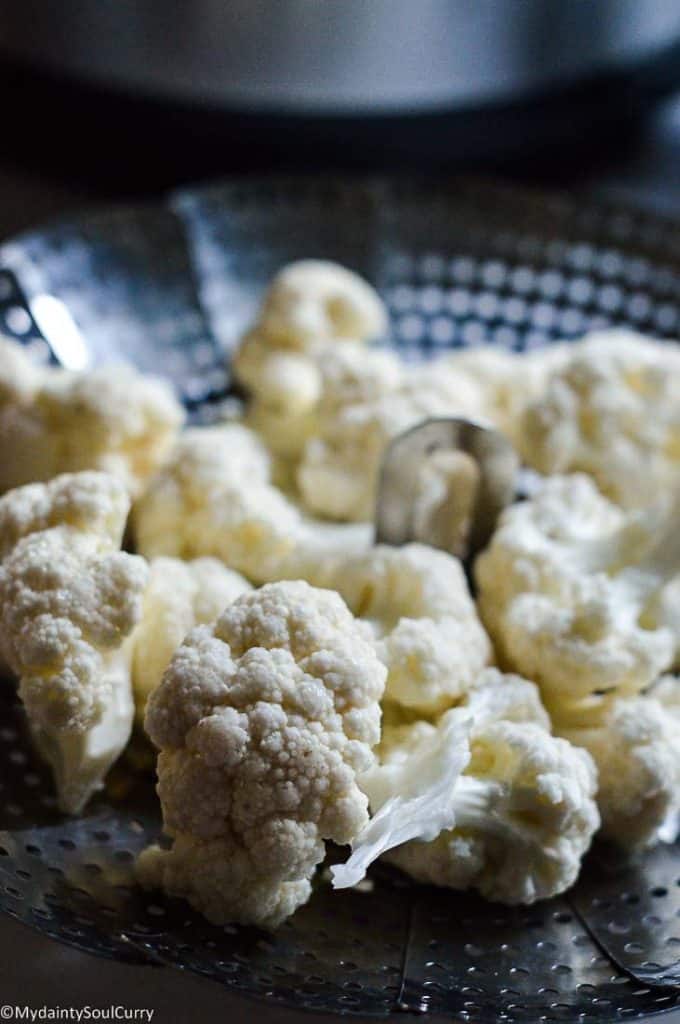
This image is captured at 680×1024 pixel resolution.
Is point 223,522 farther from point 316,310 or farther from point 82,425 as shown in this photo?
point 316,310

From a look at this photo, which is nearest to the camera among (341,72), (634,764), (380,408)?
(634,764)

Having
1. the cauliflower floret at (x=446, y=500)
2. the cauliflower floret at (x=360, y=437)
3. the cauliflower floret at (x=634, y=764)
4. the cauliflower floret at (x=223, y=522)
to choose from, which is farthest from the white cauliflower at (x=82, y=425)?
the cauliflower floret at (x=634, y=764)

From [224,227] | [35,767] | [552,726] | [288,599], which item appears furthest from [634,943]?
[224,227]

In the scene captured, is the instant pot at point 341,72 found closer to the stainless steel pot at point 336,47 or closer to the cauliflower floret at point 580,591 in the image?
the stainless steel pot at point 336,47

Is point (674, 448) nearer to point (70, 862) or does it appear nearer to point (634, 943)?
point (634, 943)

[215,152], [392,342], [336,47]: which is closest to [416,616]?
[392,342]

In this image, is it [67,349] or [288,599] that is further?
[67,349]

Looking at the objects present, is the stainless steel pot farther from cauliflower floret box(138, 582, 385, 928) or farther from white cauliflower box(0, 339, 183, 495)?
cauliflower floret box(138, 582, 385, 928)
